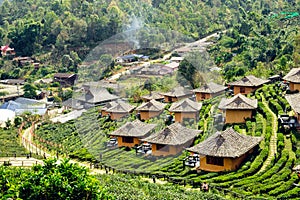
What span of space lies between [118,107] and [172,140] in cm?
324

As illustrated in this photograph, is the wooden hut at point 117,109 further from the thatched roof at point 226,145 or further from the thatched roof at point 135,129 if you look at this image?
the thatched roof at point 226,145

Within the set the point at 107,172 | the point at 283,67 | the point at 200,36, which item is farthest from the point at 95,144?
the point at 200,36

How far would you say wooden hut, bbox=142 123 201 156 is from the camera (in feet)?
67.0

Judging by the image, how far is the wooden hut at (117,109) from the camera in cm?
2105

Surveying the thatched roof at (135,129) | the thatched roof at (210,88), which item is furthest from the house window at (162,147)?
the thatched roof at (210,88)

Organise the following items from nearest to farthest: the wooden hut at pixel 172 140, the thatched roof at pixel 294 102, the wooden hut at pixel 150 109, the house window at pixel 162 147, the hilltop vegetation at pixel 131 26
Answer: the wooden hut at pixel 172 140 < the house window at pixel 162 147 < the thatched roof at pixel 294 102 < the wooden hut at pixel 150 109 < the hilltop vegetation at pixel 131 26

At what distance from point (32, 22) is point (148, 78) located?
46109mm

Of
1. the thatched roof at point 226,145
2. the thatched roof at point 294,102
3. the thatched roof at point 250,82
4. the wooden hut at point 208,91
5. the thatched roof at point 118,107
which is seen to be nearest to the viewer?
the thatched roof at point 226,145

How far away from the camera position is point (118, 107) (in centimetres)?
2238

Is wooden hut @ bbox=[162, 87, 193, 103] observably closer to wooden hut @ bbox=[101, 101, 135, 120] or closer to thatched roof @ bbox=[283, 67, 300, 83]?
wooden hut @ bbox=[101, 101, 135, 120]

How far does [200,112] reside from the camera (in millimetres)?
20875

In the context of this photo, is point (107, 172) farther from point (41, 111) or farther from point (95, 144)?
point (41, 111)

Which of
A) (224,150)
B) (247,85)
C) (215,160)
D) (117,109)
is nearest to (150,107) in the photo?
(117,109)

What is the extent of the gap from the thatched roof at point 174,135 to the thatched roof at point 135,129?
0.93 meters
